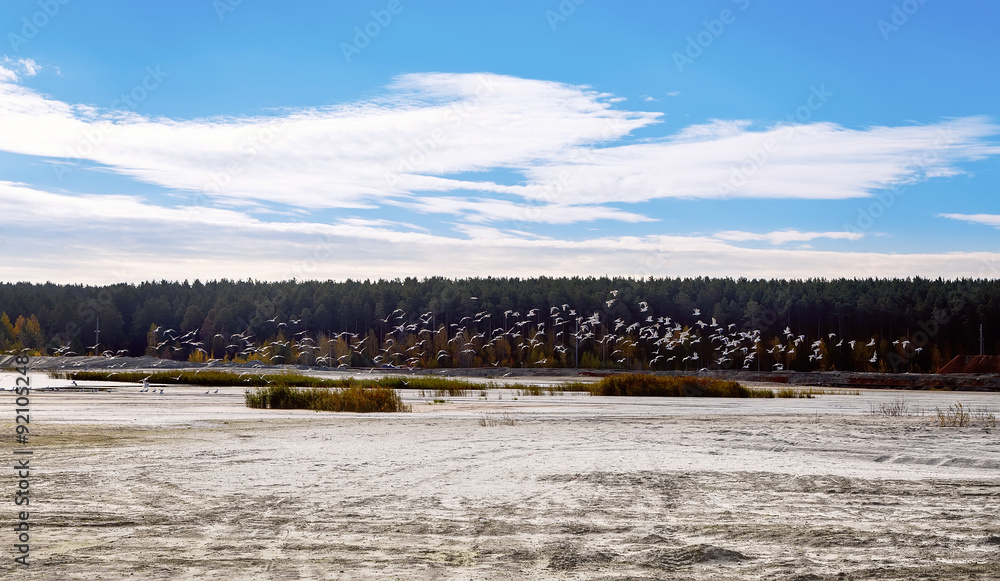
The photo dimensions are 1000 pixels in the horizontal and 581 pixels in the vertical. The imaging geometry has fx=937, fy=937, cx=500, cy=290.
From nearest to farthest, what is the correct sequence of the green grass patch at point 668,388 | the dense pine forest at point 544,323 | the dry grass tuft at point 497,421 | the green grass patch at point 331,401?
the dry grass tuft at point 497,421 → the green grass patch at point 331,401 → the green grass patch at point 668,388 → the dense pine forest at point 544,323

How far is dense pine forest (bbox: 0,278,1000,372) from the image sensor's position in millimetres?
127000

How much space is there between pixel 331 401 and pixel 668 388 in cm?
2208

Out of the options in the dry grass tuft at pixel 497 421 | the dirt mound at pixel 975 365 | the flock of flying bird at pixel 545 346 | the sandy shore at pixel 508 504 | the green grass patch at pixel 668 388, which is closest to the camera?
the sandy shore at pixel 508 504

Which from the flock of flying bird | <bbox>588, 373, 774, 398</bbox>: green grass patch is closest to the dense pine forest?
the flock of flying bird

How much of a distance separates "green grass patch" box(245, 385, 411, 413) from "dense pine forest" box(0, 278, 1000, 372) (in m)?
84.2

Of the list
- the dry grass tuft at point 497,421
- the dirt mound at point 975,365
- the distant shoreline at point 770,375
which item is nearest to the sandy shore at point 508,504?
the dry grass tuft at point 497,421

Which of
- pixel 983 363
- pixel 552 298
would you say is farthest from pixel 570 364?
pixel 983 363

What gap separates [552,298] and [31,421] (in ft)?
417

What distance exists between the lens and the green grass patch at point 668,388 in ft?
163

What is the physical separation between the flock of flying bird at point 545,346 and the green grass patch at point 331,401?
7728 centimetres

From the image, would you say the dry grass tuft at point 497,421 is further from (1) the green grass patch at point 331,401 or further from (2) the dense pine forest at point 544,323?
(2) the dense pine forest at point 544,323

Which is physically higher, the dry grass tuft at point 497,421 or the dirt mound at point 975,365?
the dry grass tuft at point 497,421

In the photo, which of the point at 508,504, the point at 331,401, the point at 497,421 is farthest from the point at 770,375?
the point at 508,504

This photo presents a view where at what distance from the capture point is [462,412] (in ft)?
106
